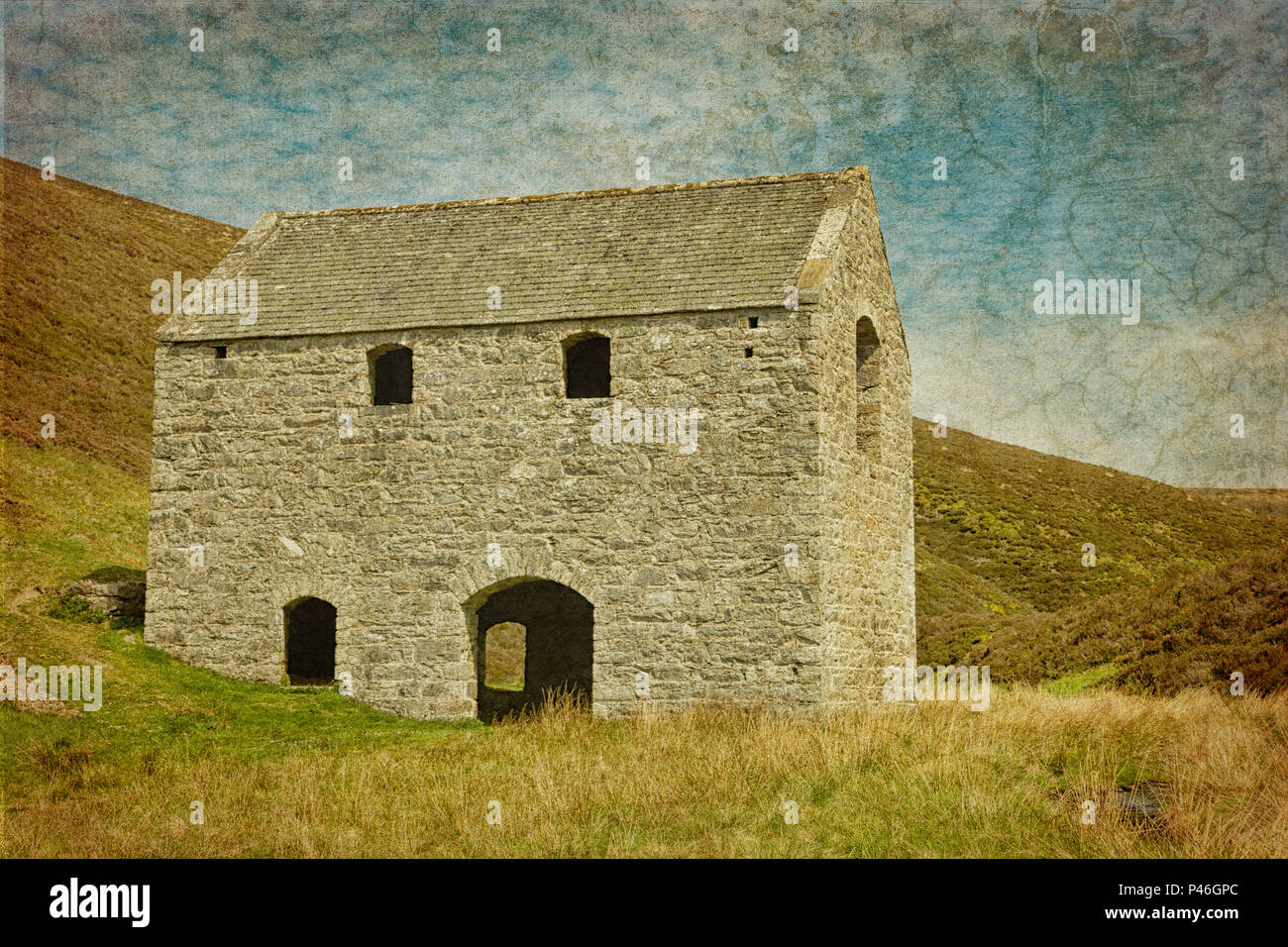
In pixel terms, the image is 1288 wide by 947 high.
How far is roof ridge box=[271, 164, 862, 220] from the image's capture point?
2006 centimetres

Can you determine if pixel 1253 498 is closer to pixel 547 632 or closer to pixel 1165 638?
pixel 1165 638

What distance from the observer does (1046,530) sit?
4409cm

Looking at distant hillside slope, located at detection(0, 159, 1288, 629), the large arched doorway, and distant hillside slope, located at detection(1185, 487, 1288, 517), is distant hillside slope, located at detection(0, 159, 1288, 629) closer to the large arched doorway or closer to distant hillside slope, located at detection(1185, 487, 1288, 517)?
distant hillside slope, located at detection(1185, 487, 1288, 517)

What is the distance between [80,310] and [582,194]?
2356 cm

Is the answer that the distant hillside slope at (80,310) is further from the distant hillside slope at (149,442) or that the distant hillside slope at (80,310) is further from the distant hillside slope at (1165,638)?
the distant hillside slope at (1165,638)

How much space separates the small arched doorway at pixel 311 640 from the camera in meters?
21.0

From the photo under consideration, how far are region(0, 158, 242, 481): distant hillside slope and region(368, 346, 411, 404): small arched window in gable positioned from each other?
39.4 feet

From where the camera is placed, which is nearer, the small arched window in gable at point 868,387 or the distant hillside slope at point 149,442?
the small arched window in gable at point 868,387

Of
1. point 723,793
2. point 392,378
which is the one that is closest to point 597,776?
point 723,793

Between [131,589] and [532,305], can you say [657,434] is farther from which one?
[131,589]

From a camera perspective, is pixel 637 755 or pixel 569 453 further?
pixel 569 453

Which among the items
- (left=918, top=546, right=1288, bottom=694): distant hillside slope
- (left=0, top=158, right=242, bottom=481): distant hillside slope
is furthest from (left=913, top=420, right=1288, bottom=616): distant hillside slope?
(left=0, top=158, right=242, bottom=481): distant hillside slope

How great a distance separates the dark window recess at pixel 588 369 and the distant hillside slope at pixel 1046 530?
17.9 meters

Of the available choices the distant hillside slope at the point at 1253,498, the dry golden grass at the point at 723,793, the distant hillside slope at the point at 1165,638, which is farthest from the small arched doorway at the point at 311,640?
the distant hillside slope at the point at 1253,498
